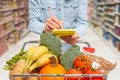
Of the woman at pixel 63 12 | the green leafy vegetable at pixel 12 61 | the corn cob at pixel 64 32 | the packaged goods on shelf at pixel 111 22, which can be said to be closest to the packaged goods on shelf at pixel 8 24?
the packaged goods on shelf at pixel 111 22

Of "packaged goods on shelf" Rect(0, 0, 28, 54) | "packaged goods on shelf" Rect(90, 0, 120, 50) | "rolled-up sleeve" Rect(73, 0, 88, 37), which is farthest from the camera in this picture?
"packaged goods on shelf" Rect(90, 0, 120, 50)

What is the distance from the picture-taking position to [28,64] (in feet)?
3.71

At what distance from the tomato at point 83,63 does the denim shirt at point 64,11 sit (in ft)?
2.41

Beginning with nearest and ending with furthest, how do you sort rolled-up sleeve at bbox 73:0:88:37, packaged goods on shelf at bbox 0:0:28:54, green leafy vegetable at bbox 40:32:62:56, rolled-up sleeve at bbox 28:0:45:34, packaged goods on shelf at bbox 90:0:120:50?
1. green leafy vegetable at bbox 40:32:62:56
2. rolled-up sleeve at bbox 28:0:45:34
3. rolled-up sleeve at bbox 73:0:88:37
4. packaged goods on shelf at bbox 0:0:28:54
5. packaged goods on shelf at bbox 90:0:120:50

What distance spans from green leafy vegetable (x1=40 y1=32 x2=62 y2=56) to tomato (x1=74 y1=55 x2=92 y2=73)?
11 cm

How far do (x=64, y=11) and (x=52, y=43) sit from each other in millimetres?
849

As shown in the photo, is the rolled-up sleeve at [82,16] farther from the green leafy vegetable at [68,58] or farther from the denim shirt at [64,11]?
the green leafy vegetable at [68,58]

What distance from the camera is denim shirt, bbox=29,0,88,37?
1.91m

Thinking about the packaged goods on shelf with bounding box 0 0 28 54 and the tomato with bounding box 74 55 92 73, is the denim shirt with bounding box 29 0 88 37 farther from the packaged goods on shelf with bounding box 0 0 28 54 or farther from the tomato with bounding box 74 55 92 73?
the packaged goods on shelf with bounding box 0 0 28 54

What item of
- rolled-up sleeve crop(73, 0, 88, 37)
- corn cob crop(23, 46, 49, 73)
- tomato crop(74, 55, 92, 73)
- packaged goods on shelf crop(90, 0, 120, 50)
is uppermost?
rolled-up sleeve crop(73, 0, 88, 37)

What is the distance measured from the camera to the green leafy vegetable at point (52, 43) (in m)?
1.24

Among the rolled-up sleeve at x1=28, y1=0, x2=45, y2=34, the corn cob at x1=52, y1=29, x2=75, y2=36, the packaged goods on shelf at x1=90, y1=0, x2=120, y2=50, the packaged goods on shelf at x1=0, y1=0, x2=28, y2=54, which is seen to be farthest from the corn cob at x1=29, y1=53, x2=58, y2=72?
the packaged goods on shelf at x1=90, y1=0, x2=120, y2=50

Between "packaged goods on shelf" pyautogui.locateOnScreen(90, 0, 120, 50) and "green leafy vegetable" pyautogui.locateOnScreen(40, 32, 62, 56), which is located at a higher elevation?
"green leafy vegetable" pyautogui.locateOnScreen(40, 32, 62, 56)

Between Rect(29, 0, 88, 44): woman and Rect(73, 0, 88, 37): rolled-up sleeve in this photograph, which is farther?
Rect(73, 0, 88, 37): rolled-up sleeve
